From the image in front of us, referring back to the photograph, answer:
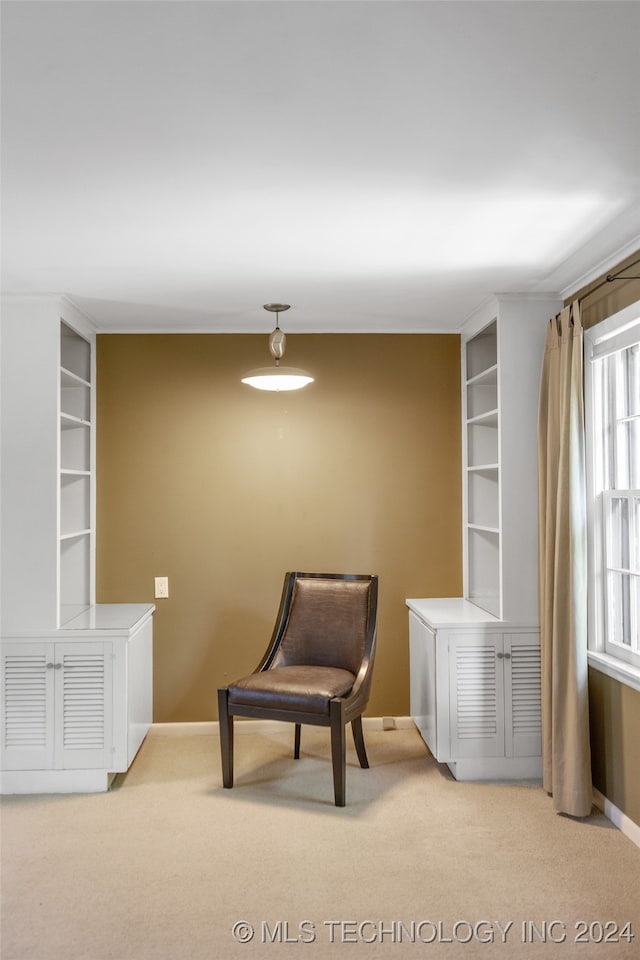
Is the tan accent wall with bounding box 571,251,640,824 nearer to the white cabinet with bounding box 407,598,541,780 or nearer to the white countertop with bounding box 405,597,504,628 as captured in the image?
the white cabinet with bounding box 407,598,541,780

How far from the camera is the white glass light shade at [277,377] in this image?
3859 mm

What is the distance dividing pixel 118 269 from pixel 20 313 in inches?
26.2

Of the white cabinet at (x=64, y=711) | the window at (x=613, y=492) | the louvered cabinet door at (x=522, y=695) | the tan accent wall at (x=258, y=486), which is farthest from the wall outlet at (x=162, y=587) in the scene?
the window at (x=613, y=492)

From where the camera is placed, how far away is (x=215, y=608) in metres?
4.48

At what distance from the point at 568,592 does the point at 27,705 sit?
2.58 meters

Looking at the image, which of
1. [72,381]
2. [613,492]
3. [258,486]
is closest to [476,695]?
[613,492]

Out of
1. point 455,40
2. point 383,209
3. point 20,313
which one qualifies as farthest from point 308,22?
point 20,313

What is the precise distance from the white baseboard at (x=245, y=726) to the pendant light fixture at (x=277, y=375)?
6.53 feet

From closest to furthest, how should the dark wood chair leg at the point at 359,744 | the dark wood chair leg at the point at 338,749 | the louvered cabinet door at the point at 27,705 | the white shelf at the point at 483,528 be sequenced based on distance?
the dark wood chair leg at the point at 338,749
the louvered cabinet door at the point at 27,705
the dark wood chair leg at the point at 359,744
the white shelf at the point at 483,528

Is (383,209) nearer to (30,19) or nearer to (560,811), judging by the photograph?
(30,19)

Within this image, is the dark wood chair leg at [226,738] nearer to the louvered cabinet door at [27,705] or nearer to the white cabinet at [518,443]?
the louvered cabinet door at [27,705]

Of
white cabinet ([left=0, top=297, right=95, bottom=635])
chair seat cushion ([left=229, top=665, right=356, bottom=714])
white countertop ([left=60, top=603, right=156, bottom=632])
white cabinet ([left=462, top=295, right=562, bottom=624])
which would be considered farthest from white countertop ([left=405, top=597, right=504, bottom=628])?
white cabinet ([left=0, top=297, right=95, bottom=635])

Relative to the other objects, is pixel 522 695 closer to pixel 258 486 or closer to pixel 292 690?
pixel 292 690

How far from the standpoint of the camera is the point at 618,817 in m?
3.11
